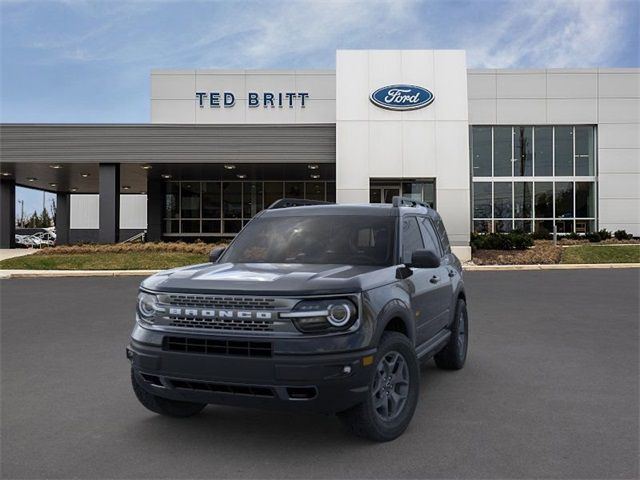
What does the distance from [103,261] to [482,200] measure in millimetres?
20982

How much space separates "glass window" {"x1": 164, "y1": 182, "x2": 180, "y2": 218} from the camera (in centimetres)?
3506

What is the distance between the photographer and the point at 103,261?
2302 cm

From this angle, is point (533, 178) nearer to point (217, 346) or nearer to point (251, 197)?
point (251, 197)

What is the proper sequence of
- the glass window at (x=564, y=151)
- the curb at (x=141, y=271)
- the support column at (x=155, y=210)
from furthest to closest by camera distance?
the support column at (x=155, y=210) < the glass window at (x=564, y=151) < the curb at (x=141, y=271)

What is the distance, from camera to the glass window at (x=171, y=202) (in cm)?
3506

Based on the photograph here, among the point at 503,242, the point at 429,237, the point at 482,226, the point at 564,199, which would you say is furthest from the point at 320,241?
the point at 564,199

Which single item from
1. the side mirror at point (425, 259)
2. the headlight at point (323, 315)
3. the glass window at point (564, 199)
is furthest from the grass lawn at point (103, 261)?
the glass window at point (564, 199)

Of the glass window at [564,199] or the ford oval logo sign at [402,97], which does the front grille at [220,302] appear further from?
the glass window at [564,199]

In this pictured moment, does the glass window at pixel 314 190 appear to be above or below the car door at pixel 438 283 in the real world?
above

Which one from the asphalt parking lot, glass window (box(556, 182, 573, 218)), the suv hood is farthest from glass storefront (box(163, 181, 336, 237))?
the suv hood

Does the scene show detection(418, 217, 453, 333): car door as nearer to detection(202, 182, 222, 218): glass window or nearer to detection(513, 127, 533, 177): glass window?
detection(513, 127, 533, 177): glass window

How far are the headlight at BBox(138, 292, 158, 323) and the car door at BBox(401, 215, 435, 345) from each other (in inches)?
81.3

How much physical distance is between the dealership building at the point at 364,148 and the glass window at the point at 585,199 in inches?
4.6

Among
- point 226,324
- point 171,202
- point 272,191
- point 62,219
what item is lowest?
point 226,324
